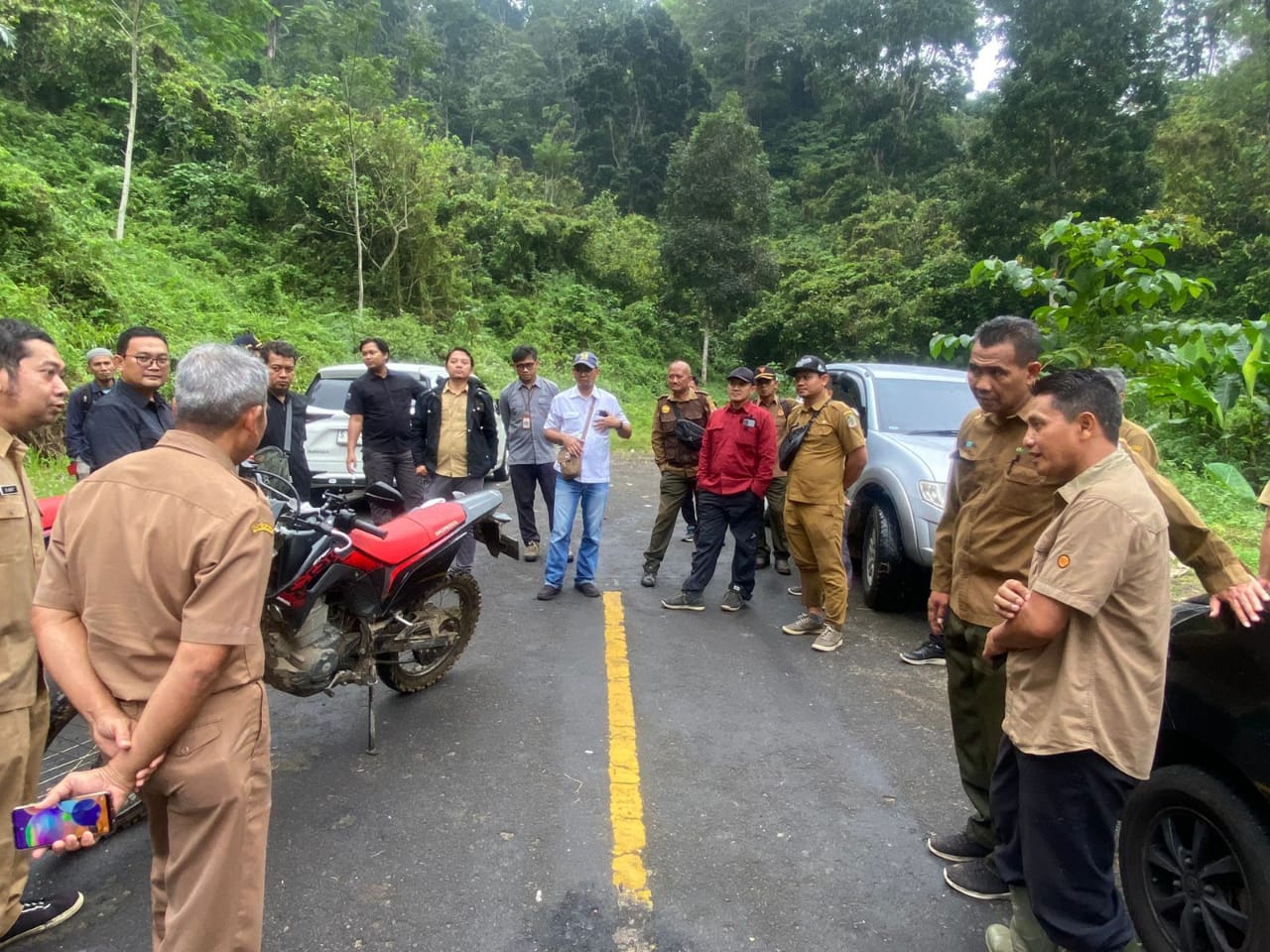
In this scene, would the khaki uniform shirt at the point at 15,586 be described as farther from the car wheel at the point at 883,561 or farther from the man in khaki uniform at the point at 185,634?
the car wheel at the point at 883,561

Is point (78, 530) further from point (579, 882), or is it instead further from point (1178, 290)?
point (1178, 290)

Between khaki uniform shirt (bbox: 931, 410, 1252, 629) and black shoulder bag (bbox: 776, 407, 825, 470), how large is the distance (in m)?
2.08

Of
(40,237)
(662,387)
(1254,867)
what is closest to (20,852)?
(1254,867)

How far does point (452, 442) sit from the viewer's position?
6055 millimetres

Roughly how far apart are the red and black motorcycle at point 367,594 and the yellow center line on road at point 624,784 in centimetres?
90

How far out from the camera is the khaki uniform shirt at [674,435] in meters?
6.34

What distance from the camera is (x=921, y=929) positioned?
252 centimetres

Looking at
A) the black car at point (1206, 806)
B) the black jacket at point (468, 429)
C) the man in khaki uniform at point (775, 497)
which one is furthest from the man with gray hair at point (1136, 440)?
the black jacket at point (468, 429)

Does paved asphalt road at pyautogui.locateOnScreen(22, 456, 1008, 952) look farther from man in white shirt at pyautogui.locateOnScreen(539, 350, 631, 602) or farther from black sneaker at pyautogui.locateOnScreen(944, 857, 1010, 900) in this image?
man in white shirt at pyautogui.locateOnScreen(539, 350, 631, 602)

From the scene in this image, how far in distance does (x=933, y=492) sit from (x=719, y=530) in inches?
57.9

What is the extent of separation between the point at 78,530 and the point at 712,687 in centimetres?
330

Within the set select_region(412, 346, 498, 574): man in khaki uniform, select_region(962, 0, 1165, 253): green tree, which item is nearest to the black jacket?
select_region(412, 346, 498, 574): man in khaki uniform

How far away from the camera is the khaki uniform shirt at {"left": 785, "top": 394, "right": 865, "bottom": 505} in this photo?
510 cm

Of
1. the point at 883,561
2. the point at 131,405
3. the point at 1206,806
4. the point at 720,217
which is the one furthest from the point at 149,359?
the point at 720,217
